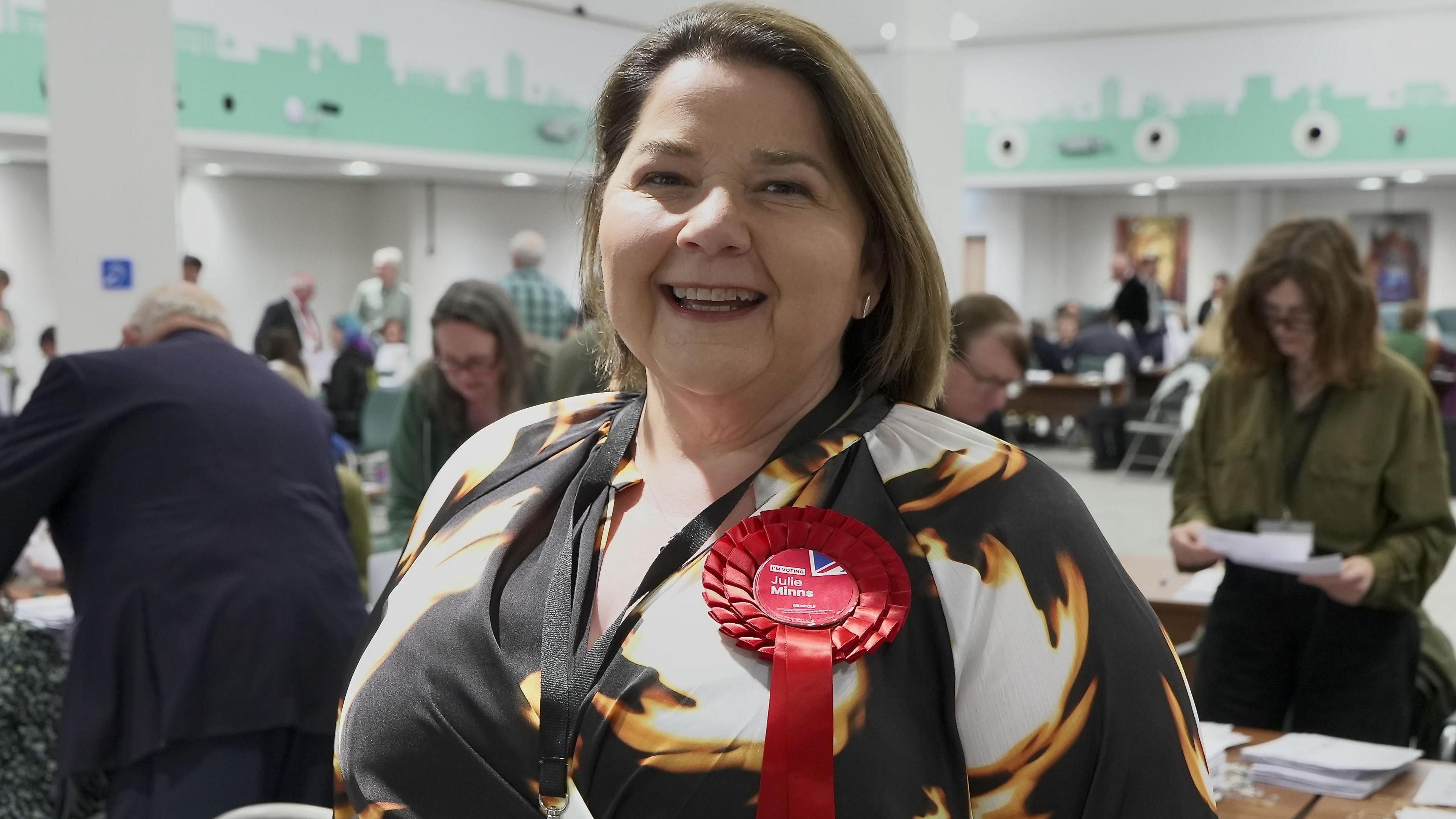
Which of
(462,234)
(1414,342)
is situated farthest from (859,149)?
(462,234)

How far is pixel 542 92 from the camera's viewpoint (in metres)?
12.4

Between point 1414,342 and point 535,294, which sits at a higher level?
point 535,294

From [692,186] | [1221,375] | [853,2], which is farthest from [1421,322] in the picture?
[692,186]

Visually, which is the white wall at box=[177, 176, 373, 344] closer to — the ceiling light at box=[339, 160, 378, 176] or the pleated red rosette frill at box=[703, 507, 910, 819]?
the ceiling light at box=[339, 160, 378, 176]

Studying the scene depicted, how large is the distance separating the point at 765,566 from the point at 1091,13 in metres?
13.0

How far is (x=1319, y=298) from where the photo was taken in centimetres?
325

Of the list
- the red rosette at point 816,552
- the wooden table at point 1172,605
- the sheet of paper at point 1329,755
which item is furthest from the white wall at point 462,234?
the red rosette at point 816,552

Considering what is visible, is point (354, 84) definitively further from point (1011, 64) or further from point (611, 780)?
point (611, 780)

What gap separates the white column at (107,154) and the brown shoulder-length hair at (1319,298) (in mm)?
4092

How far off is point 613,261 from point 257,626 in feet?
6.31

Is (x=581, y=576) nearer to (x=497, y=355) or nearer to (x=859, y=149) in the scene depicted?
(x=859, y=149)

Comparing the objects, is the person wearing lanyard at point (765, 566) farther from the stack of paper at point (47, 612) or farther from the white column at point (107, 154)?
the white column at point (107, 154)

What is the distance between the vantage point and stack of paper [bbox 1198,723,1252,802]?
2547 mm

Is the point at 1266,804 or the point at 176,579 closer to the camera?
the point at 1266,804
